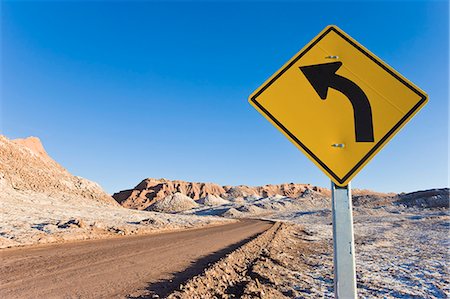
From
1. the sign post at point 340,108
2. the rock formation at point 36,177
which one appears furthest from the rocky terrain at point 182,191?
the sign post at point 340,108

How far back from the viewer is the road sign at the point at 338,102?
1812 millimetres

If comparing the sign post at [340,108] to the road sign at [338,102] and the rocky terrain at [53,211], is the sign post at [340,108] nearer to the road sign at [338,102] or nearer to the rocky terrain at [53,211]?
the road sign at [338,102]

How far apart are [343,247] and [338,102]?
3.08ft

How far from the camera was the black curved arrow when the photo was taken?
183cm

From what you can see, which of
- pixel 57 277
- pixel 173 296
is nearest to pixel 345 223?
pixel 173 296

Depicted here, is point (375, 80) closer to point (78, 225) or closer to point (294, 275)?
point (294, 275)

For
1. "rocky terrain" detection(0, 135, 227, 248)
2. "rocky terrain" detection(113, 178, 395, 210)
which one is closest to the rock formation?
"rocky terrain" detection(0, 135, 227, 248)

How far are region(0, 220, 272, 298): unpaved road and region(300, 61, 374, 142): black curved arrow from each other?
5.88 meters

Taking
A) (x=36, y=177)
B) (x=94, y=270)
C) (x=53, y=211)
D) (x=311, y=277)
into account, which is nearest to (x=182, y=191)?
(x=36, y=177)

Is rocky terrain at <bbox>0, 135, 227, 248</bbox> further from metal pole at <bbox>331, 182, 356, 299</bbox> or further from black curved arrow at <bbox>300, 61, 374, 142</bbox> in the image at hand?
black curved arrow at <bbox>300, 61, 374, 142</bbox>

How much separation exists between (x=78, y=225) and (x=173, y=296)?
539 inches

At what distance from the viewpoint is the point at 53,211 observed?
1060 inches

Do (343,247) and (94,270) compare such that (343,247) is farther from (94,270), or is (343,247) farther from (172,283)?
(94,270)

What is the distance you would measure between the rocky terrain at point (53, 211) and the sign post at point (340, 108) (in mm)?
12790
